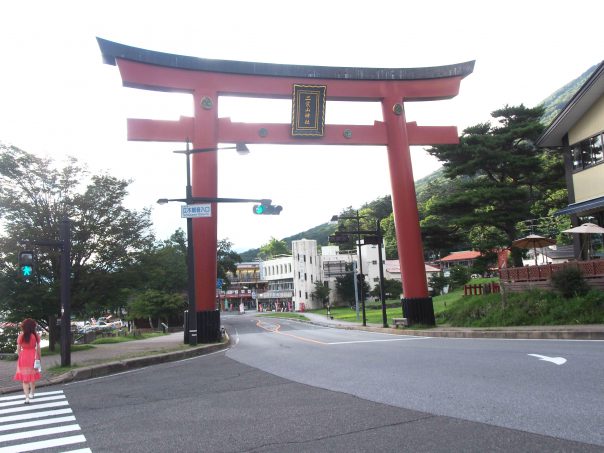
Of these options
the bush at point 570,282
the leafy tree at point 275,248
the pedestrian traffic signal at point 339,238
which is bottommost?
the bush at point 570,282

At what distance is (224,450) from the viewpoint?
472cm

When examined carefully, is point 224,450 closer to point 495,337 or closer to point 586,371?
point 586,371

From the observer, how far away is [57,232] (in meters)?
18.8

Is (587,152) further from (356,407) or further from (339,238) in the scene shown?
(356,407)

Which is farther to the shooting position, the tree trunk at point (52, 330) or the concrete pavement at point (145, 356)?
the tree trunk at point (52, 330)

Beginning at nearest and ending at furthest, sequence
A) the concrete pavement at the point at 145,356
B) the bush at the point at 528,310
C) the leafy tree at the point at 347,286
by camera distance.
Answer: the concrete pavement at the point at 145,356
the bush at the point at 528,310
the leafy tree at the point at 347,286

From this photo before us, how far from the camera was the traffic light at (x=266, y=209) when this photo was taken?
17.1 m

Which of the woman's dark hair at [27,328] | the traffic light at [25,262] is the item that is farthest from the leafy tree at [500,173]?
the woman's dark hair at [27,328]

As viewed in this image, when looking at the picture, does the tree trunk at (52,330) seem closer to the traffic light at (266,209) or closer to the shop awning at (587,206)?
the traffic light at (266,209)

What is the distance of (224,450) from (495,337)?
44.5ft

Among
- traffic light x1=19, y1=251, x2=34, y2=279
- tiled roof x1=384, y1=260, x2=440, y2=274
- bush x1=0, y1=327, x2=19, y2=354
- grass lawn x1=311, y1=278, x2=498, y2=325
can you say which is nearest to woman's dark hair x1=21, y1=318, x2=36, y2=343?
traffic light x1=19, y1=251, x2=34, y2=279

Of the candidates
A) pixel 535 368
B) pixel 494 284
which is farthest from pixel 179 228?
pixel 535 368

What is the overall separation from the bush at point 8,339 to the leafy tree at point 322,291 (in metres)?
54.5

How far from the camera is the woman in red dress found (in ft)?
28.5
